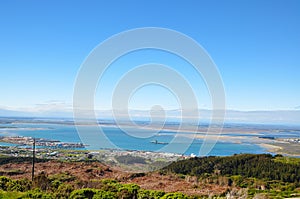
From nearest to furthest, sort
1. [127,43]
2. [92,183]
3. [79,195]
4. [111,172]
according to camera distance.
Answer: [127,43], [79,195], [92,183], [111,172]

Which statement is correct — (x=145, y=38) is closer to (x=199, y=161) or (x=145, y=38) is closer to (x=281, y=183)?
(x=281, y=183)

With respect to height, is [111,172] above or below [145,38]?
below

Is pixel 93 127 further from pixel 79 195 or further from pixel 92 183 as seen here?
pixel 92 183

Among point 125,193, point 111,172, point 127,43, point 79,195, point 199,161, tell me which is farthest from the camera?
point 199,161

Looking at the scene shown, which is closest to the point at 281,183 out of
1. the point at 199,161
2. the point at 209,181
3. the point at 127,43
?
the point at 209,181

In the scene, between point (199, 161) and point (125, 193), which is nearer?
point (125, 193)

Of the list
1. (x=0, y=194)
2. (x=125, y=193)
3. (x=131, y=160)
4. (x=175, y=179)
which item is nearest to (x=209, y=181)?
(x=175, y=179)

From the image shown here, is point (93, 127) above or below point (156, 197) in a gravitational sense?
above

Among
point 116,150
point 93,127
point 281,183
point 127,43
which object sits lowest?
point 281,183

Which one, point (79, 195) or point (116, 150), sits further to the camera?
point (116, 150)

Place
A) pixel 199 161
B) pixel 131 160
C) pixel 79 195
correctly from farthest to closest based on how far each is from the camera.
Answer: pixel 199 161
pixel 131 160
pixel 79 195
